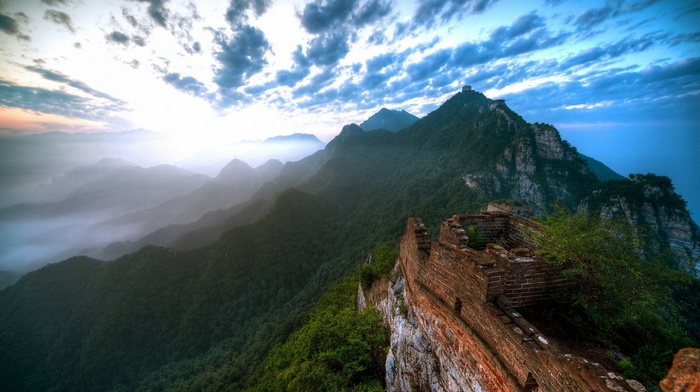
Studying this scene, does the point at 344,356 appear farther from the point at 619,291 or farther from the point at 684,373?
the point at 684,373

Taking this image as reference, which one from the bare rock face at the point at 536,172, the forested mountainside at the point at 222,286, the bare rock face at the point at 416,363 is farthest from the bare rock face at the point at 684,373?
the bare rock face at the point at 536,172

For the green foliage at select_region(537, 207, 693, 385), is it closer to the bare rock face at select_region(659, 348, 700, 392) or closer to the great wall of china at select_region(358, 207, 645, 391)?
the great wall of china at select_region(358, 207, 645, 391)

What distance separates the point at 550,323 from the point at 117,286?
10437 centimetres

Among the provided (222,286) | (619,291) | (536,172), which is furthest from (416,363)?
(536,172)

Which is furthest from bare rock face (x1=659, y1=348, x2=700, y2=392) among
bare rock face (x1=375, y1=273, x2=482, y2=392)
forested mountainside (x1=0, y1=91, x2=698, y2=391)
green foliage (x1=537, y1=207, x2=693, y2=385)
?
forested mountainside (x1=0, y1=91, x2=698, y2=391)

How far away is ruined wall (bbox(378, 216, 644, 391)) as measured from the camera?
412 cm

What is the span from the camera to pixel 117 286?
247ft

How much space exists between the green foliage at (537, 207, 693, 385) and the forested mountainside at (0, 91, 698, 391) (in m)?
42.2

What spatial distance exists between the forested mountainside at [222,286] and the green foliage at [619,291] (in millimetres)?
42192

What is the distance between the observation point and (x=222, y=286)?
69.6 metres

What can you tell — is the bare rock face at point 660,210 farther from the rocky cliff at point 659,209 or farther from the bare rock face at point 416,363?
the bare rock face at point 416,363

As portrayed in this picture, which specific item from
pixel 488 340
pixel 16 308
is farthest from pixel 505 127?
pixel 16 308

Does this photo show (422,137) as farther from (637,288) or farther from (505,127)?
(637,288)

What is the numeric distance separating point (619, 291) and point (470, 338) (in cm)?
311
